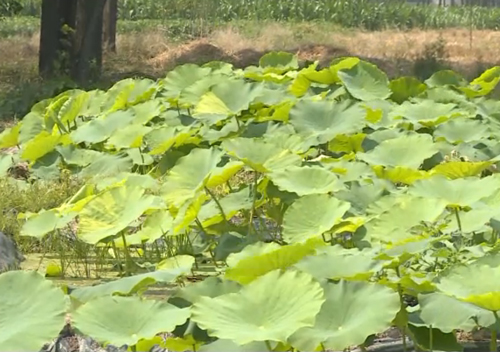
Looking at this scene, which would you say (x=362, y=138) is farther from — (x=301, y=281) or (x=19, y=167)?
(x=19, y=167)

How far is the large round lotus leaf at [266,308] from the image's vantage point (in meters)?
1.98

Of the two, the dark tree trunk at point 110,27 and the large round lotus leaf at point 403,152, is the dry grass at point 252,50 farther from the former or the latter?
the large round lotus leaf at point 403,152

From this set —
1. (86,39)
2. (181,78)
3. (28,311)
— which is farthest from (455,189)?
(86,39)

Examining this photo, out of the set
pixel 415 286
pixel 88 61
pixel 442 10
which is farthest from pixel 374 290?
pixel 442 10

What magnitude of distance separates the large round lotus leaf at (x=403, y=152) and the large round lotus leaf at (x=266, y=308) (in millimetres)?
1455

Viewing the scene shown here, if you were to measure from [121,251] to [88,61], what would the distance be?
7731mm

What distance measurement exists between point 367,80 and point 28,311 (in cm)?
284

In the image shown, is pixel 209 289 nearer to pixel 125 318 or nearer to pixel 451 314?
pixel 125 318

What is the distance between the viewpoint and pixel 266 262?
95.0 inches

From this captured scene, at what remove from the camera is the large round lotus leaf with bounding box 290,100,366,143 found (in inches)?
151

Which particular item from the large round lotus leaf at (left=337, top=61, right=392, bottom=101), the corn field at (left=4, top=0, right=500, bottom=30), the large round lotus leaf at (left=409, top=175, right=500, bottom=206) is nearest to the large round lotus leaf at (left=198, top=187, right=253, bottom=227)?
the large round lotus leaf at (left=409, top=175, right=500, bottom=206)

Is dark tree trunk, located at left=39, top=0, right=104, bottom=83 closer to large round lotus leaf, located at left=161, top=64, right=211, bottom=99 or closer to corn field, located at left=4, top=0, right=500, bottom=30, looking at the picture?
large round lotus leaf, located at left=161, top=64, right=211, bottom=99

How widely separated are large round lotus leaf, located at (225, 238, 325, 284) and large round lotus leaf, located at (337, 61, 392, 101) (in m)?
2.19

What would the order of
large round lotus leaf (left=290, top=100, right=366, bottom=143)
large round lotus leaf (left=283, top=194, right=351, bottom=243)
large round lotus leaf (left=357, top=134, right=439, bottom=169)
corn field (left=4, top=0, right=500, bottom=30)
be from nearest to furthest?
large round lotus leaf (left=283, top=194, right=351, bottom=243) < large round lotus leaf (left=357, top=134, right=439, bottom=169) < large round lotus leaf (left=290, top=100, right=366, bottom=143) < corn field (left=4, top=0, right=500, bottom=30)
